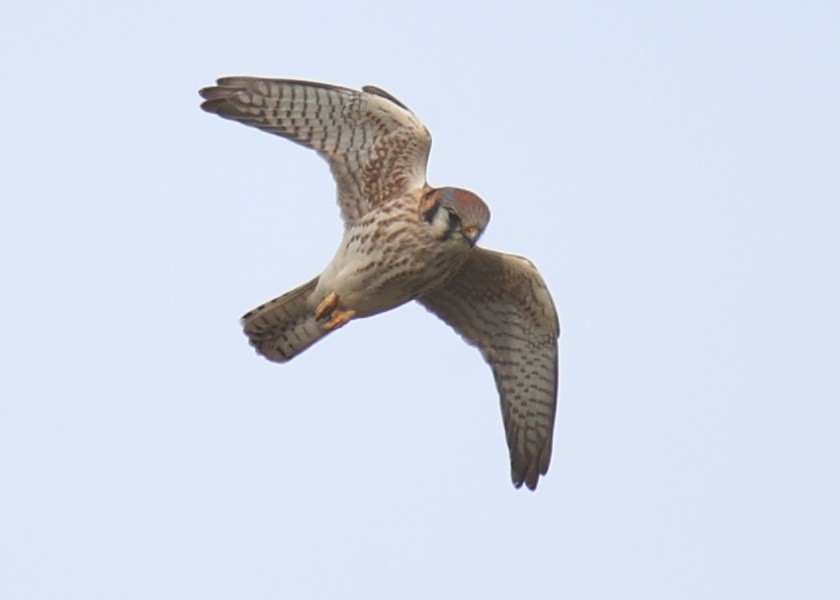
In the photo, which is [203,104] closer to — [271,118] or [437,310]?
[271,118]

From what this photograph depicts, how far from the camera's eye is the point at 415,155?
12250 millimetres

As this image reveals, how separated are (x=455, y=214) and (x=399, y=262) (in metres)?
0.52

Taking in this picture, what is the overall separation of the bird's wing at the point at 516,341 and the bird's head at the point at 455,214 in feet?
3.69

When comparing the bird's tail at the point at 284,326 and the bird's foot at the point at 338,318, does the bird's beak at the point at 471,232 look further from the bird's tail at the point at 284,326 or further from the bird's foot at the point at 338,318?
the bird's tail at the point at 284,326

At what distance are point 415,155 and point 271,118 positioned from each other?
1.01m

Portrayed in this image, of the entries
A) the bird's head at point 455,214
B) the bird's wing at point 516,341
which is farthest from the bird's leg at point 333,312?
the bird's wing at point 516,341

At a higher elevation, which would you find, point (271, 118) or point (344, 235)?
point (271, 118)

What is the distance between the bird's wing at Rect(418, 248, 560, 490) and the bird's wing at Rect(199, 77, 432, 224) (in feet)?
2.81

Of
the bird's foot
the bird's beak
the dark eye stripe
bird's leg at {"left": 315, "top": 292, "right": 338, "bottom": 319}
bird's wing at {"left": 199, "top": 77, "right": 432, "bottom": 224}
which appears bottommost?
the bird's foot

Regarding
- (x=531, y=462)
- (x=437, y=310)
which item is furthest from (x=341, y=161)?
(x=531, y=462)

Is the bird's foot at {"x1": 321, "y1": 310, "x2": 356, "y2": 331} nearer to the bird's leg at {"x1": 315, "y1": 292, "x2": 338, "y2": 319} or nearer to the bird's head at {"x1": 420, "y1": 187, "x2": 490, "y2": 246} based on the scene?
the bird's leg at {"x1": 315, "y1": 292, "x2": 338, "y2": 319}

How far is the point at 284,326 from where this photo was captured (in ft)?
41.4

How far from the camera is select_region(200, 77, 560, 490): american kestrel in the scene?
11.6m

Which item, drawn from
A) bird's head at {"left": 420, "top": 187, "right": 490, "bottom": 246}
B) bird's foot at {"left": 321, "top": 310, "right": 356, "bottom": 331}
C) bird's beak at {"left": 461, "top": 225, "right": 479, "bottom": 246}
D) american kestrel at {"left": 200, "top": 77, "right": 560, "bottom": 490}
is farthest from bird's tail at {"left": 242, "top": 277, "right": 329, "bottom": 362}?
bird's beak at {"left": 461, "top": 225, "right": 479, "bottom": 246}
